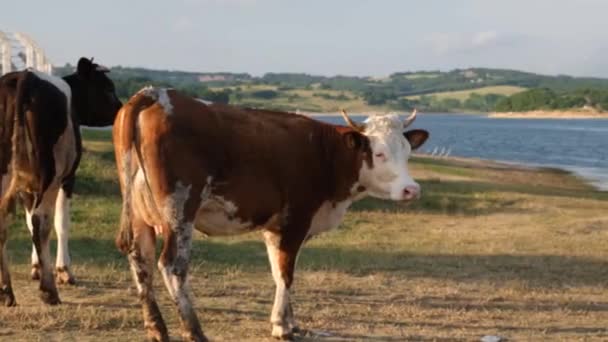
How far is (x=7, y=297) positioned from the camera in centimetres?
1068

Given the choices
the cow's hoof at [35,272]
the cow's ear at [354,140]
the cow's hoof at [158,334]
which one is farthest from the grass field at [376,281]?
the cow's ear at [354,140]

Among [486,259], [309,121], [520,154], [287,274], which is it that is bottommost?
[520,154]

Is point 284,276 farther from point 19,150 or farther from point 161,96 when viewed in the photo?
point 19,150

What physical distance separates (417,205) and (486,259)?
26.4 feet

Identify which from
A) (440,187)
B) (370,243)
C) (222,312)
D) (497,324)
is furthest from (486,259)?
(440,187)

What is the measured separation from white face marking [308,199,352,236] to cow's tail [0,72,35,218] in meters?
3.29

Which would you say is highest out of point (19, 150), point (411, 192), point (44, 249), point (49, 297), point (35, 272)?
point (19, 150)

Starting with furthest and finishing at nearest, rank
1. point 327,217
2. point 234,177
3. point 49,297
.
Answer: point 49,297 → point 327,217 → point 234,177

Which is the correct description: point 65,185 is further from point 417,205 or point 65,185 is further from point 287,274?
point 417,205

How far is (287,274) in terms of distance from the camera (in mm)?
9617

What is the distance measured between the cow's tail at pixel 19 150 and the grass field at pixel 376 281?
4.25 ft

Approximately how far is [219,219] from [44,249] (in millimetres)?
2939

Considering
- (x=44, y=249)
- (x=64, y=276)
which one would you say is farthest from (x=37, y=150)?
(x=64, y=276)

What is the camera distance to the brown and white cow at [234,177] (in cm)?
874
